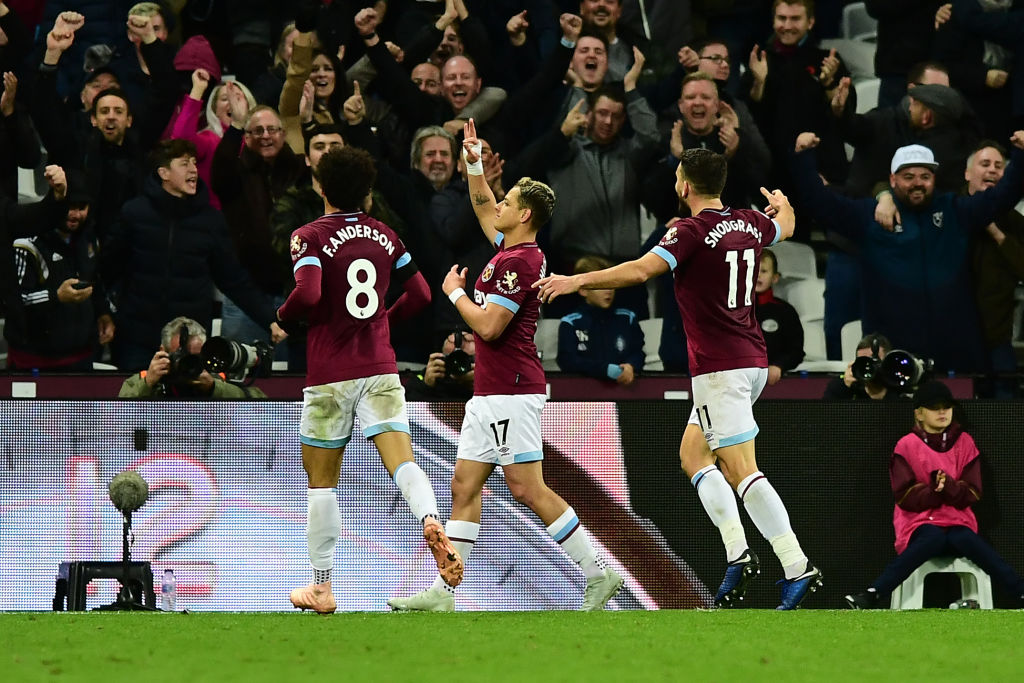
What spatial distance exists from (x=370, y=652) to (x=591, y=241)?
6.20 m

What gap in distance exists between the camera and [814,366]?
10531 mm

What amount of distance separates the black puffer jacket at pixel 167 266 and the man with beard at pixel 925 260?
4.46 meters

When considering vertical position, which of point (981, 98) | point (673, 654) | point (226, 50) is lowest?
point (673, 654)

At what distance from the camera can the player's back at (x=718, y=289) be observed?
727 cm

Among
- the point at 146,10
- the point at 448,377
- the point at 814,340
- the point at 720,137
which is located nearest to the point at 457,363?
the point at 448,377

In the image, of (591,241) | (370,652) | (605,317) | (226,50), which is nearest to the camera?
(370,652)

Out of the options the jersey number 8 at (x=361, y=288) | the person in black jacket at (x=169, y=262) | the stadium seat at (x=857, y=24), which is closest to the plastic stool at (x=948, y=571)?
the jersey number 8 at (x=361, y=288)

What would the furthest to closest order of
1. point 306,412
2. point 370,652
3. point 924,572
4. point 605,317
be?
point 605,317 → point 924,572 → point 306,412 → point 370,652

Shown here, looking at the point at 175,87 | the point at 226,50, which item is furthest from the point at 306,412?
the point at 226,50

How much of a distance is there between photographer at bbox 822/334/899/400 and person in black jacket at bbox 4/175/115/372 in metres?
5.22

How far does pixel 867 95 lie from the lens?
12.1 m

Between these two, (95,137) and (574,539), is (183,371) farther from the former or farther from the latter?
(574,539)

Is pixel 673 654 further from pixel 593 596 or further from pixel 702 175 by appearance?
pixel 702 175

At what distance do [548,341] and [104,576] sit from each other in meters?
3.83
